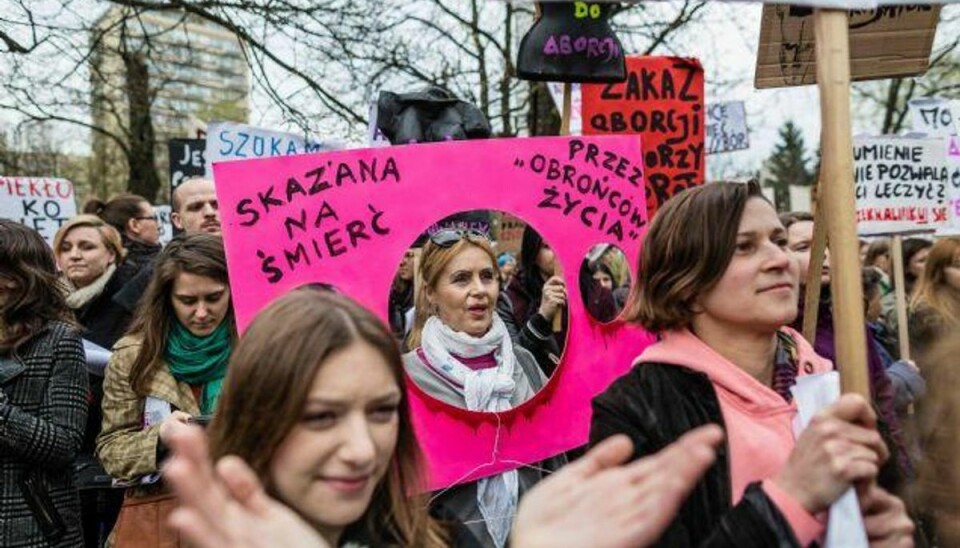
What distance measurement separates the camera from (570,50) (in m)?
3.55

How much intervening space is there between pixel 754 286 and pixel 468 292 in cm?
114

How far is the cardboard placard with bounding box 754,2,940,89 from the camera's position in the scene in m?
2.59

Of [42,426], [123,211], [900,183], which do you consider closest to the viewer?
[42,426]

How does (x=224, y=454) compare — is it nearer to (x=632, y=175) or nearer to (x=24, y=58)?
(x=632, y=175)

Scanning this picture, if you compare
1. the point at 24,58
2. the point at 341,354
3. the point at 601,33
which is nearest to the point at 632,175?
the point at 601,33

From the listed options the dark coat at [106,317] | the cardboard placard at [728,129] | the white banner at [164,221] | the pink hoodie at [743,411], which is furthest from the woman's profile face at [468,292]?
the cardboard placard at [728,129]

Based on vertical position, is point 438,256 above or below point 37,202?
below

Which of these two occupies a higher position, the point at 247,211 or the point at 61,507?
the point at 247,211

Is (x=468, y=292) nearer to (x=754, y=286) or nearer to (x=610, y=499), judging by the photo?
(x=754, y=286)

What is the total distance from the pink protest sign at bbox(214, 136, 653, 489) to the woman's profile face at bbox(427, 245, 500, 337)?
30 centimetres

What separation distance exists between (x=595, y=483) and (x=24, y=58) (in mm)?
6749

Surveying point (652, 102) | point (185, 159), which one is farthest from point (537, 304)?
point (185, 159)

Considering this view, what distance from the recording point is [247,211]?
2.49 metres

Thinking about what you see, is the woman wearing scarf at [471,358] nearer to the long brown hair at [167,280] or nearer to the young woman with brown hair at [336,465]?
the long brown hair at [167,280]
